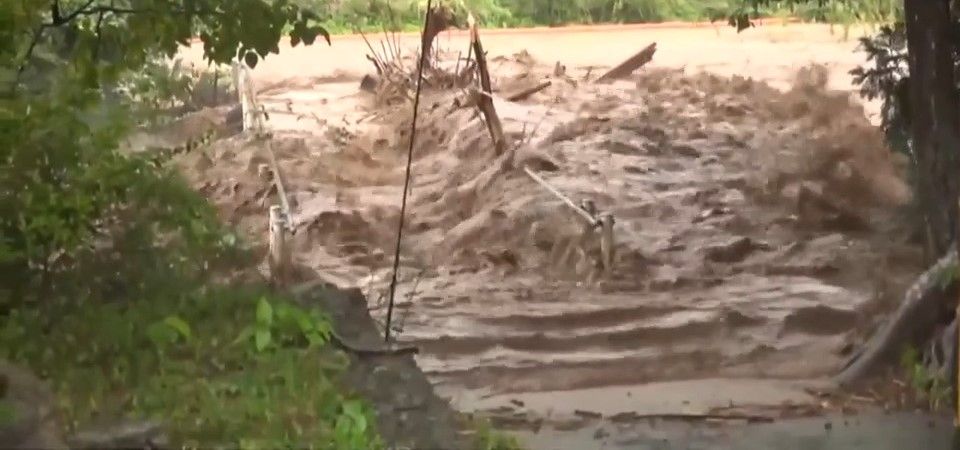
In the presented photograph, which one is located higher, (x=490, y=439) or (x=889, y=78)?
(x=889, y=78)

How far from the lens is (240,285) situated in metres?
2.59

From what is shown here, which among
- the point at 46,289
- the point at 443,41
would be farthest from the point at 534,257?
the point at 46,289

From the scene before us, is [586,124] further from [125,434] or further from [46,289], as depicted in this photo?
[125,434]

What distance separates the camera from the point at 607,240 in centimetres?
326

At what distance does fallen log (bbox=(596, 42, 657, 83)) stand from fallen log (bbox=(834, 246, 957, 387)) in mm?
908

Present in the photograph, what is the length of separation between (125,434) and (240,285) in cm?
91

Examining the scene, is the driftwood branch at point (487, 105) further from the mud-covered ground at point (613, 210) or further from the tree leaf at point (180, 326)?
the tree leaf at point (180, 326)

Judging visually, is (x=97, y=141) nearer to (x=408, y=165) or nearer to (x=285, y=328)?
(x=285, y=328)

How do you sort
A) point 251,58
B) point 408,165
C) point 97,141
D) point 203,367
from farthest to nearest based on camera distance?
point 408,165, point 251,58, point 97,141, point 203,367

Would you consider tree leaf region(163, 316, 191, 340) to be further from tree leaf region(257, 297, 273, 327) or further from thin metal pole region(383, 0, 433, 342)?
thin metal pole region(383, 0, 433, 342)

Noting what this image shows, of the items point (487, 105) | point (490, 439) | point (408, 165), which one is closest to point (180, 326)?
point (490, 439)

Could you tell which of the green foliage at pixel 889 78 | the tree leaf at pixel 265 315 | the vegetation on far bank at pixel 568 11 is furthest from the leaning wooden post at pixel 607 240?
the tree leaf at pixel 265 315

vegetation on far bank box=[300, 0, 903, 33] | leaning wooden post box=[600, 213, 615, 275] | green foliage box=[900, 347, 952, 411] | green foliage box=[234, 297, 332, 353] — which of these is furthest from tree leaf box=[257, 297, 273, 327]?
green foliage box=[900, 347, 952, 411]

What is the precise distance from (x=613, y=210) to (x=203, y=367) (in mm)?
1455
